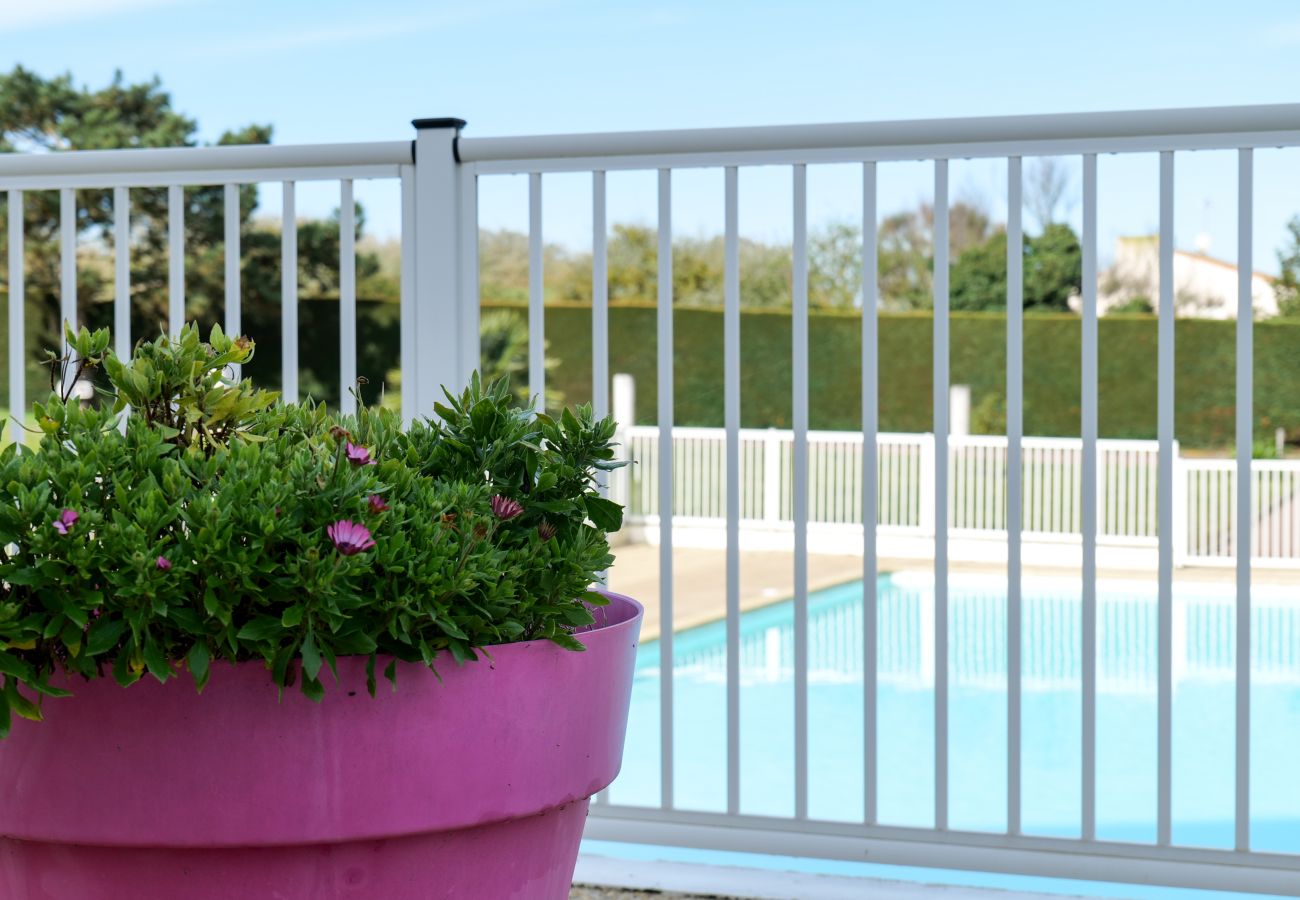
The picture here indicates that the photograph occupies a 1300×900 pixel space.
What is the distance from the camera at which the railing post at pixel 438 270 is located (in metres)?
1.84

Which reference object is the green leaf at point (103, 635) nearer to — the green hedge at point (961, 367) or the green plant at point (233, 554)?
the green plant at point (233, 554)

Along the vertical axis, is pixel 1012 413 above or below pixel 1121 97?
A: below

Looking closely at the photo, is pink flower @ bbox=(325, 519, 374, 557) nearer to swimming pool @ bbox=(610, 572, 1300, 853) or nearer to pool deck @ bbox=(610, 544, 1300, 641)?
swimming pool @ bbox=(610, 572, 1300, 853)

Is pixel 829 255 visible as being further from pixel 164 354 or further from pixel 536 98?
pixel 164 354

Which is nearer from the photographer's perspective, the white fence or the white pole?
the white pole

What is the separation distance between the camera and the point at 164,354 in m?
1.09

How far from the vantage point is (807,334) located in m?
1.82

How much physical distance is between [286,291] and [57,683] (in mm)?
1009

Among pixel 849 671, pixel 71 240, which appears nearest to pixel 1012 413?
pixel 71 240

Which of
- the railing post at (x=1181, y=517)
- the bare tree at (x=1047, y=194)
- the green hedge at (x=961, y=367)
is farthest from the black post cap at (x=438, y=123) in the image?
the bare tree at (x=1047, y=194)

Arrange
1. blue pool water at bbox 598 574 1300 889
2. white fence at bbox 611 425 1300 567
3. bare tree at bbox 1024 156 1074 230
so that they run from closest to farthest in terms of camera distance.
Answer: blue pool water at bbox 598 574 1300 889
white fence at bbox 611 425 1300 567
bare tree at bbox 1024 156 1074 230

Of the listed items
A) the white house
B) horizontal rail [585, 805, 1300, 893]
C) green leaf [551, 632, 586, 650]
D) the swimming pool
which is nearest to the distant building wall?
the white house

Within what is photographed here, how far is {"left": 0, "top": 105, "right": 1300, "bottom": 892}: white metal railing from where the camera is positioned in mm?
1623

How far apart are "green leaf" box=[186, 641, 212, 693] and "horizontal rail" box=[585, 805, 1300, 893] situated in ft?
3.42
